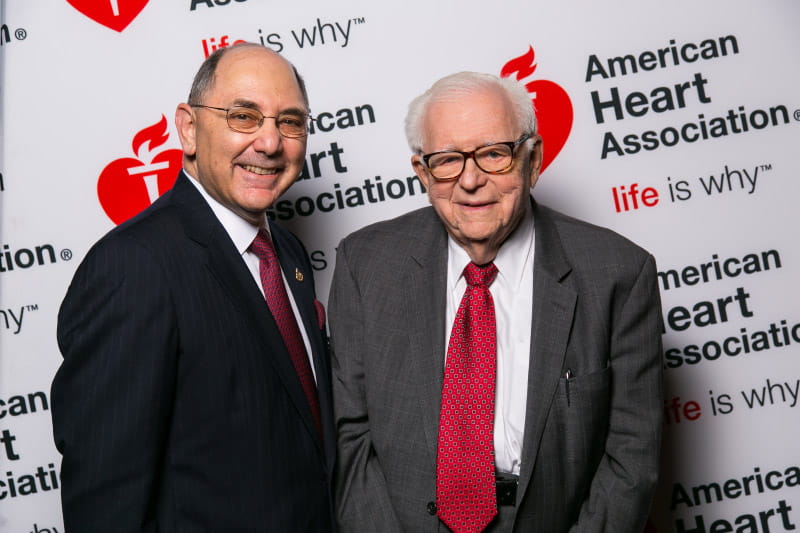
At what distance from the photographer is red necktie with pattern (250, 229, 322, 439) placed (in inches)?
67.6

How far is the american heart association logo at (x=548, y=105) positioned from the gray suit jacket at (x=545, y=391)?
694mm

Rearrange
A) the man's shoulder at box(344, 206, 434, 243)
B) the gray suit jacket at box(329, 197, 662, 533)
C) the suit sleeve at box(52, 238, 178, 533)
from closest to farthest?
the suit sleeve at box(52, 238, 178, 533), the gray suit jacket at box(329, 197, 662, 533), the man's shoulder at box(344, 206, 434, 243)

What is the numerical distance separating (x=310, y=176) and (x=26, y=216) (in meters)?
0.88

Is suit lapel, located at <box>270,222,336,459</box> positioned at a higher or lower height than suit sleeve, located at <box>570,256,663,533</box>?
higher

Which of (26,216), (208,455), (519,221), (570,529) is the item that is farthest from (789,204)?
(26,216)

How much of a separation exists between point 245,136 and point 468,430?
82cm

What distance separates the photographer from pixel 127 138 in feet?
7.69

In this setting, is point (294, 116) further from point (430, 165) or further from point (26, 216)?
point (26, 216)

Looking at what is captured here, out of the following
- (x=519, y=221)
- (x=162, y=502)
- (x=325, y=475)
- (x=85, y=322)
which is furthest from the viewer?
(x=519, y=221)

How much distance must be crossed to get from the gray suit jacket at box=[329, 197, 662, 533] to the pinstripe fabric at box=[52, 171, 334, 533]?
0.15m

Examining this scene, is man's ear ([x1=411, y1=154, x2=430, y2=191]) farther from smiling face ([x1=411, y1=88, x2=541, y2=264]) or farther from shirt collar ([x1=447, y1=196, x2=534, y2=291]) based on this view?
shirt collar ([x1=447, y1=196, x2=534, y2=291])

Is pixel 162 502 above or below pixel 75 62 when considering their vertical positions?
below

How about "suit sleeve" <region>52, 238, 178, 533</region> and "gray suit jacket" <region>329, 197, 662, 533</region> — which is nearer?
"suit sleeve" <region>52, 238, 178, 533</region>

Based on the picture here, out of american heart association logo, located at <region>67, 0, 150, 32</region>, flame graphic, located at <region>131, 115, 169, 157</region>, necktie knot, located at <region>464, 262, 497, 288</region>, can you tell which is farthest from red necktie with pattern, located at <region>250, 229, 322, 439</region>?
american heart association logo, located at <region>67, 0, 150, 32</region>
